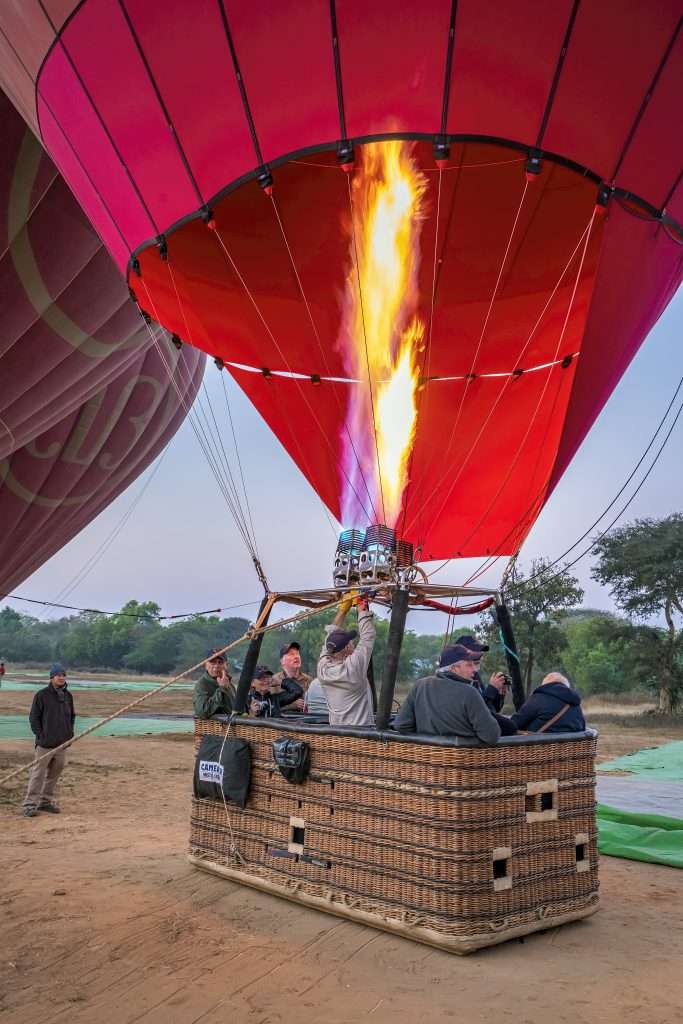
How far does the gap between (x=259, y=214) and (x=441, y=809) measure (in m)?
3.36

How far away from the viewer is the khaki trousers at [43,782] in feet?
19.8

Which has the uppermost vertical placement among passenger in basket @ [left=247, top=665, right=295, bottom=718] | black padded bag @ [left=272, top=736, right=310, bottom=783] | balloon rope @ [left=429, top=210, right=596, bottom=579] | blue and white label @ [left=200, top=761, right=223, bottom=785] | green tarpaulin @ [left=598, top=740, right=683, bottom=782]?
balloon rope @ [left=429, top=210, right=596, bottom=579]

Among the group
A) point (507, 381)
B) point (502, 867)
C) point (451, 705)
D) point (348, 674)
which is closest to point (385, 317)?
point (507, 381)

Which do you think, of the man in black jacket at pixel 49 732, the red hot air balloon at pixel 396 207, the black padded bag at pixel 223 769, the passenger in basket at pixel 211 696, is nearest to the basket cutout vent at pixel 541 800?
the black padded bag at pixel 223 769

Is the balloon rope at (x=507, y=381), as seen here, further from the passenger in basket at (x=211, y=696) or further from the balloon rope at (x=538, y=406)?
the passenger in basket at (x=211, y=696)

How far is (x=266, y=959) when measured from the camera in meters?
3.09

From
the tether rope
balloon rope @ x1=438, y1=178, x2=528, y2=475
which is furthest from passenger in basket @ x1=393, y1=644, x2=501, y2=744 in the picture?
balloon rope @ x1=438, y1=178, x2=528, y2=475

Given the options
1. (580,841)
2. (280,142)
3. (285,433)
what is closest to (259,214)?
(280,142)

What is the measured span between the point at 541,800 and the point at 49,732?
423cm

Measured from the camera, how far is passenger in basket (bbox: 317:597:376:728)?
13.0ft

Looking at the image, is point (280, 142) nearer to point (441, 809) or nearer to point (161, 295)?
point (161, 295)

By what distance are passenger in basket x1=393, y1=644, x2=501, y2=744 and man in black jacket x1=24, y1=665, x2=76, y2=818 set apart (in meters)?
3.63

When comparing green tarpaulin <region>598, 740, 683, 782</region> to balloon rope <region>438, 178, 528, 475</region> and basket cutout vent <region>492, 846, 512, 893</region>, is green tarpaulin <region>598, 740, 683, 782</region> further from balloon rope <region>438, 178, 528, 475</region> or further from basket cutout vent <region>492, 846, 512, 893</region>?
basket cutout vent <region>492, 846, 512, 893</region>

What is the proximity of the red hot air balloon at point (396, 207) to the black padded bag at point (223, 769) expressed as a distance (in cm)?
192
